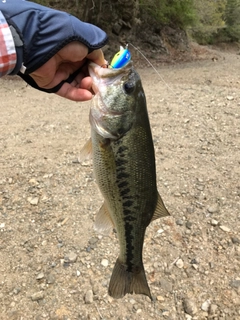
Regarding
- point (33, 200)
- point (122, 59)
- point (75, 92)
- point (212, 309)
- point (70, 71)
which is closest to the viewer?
point (122, 59)

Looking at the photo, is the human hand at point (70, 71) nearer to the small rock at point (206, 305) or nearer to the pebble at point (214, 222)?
the small rock at point (206, 305)

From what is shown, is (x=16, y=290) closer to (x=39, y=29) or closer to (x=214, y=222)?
(x=214, y=222)

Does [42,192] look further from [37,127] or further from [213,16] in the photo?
[213,16]

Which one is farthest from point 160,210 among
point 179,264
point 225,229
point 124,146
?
point 225,229

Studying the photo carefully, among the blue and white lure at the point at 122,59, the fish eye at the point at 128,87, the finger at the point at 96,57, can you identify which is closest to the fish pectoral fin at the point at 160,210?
the fish eye at the point at 128,87

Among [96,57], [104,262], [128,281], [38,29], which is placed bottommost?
[104,262]
